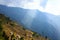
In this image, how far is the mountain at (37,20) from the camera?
7.03 metres

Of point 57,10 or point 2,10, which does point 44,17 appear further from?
point 2,10

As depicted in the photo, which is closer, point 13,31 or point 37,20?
point 13,31

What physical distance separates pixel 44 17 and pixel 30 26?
15.1 inches

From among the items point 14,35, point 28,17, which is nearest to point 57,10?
point 28,17

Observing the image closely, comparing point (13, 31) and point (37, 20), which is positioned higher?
point (37, 20)

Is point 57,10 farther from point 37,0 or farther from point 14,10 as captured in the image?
point 14,10

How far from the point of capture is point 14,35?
22.5 ft

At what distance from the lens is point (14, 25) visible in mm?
7031

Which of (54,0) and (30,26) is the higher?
(54,0)

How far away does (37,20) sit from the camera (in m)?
7.09

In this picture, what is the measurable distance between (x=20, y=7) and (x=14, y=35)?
0.70 m

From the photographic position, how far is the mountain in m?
7.03

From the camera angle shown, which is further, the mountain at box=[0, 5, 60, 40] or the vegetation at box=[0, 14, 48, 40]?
the mountain at box=[0, 5, 60, 40]

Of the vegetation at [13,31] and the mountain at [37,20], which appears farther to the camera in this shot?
the mountain at [37,20]
